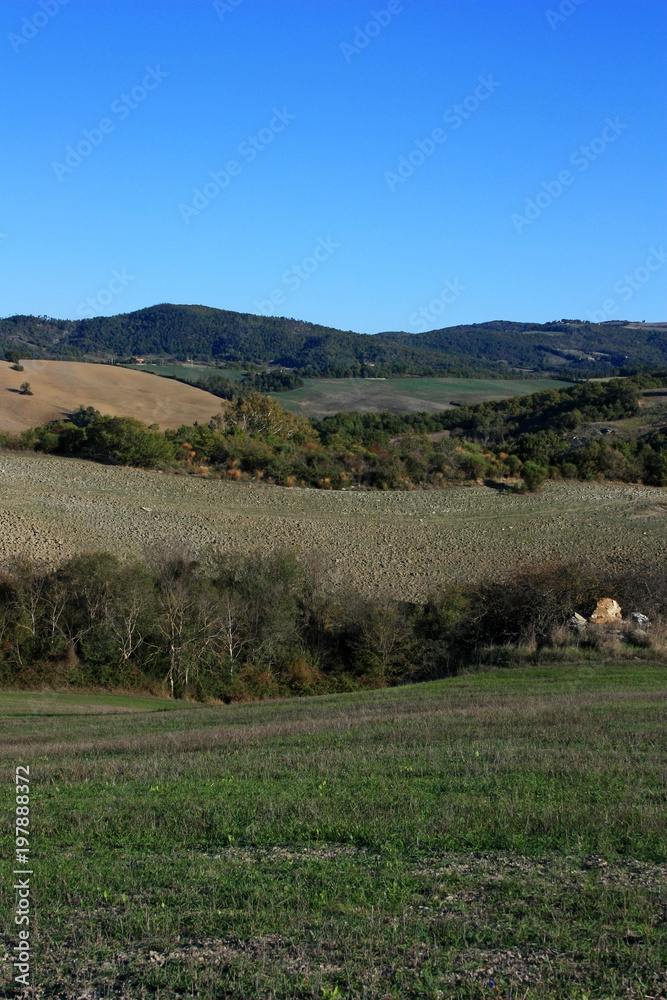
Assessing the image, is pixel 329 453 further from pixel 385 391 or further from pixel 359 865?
pixel 359 865

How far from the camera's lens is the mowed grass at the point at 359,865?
188 inches

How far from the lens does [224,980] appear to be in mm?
4715

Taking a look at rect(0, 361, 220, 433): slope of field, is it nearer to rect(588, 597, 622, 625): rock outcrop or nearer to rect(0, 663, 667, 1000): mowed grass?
rect(588, 597, 622, 625): rock outcrop

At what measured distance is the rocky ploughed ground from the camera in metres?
38.0

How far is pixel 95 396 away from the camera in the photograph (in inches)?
3275

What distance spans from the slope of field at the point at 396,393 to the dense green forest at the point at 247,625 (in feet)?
205

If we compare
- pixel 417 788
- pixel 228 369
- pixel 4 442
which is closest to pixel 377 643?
pixel 417 788

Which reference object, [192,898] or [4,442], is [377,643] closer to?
[192,898]

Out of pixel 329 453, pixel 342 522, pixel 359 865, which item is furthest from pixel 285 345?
pixel 359 865

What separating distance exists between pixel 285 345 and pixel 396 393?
185 ft

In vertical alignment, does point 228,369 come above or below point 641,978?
above

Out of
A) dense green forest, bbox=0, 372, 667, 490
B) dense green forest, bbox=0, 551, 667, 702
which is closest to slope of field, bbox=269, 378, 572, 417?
dense green forest, bbox=0, 372, 667, 490

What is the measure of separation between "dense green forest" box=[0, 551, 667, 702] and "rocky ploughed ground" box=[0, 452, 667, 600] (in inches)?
125

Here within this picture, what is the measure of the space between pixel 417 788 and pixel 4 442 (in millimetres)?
52573
